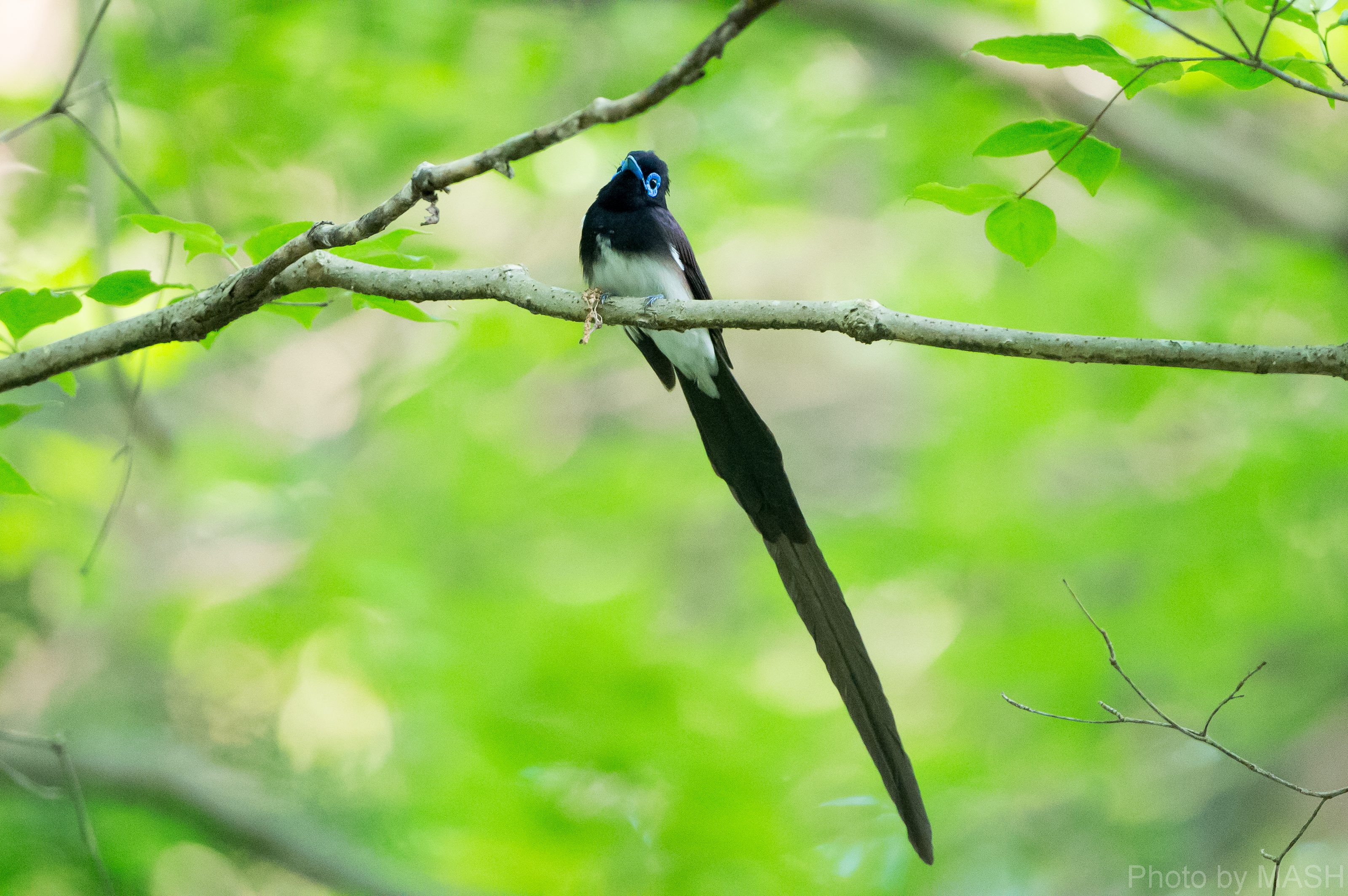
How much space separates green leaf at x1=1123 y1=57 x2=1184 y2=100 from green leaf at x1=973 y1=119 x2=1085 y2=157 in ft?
0.31

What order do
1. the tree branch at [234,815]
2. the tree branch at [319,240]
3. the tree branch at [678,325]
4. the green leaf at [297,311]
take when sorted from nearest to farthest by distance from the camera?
the tree branch at [319,240] < the tree branch at [678,325] < the green leaf at [297,311] < the tree branch at [234,815]

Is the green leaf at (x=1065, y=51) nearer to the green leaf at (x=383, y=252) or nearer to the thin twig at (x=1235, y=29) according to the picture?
the thin twig at (x=1235, y=29)

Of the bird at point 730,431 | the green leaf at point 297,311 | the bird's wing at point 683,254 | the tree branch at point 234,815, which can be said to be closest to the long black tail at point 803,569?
the bird at point 730,431

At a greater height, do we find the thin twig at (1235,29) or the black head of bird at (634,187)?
the black head of bird at (634,187)

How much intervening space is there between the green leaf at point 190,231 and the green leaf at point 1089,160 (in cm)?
142

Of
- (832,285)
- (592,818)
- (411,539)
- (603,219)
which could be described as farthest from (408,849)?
(832,285)

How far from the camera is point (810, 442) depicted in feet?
24.8

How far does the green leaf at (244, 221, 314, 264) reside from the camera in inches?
63.3

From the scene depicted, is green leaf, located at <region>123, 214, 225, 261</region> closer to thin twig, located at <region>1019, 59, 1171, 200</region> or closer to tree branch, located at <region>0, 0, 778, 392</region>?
tree branch, located at <region>0, 0, 778, 392</region>

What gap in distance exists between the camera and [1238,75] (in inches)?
56.4

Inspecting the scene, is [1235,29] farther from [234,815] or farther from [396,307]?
[234,815]

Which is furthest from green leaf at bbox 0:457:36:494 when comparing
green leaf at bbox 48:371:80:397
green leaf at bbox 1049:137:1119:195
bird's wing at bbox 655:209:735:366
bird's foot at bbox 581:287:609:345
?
green leaf at bbox 1049:137:1119:195

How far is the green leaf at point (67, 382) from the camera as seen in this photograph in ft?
5.55

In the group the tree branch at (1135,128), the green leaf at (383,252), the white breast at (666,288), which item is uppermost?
the tree branch at (1135,128)
